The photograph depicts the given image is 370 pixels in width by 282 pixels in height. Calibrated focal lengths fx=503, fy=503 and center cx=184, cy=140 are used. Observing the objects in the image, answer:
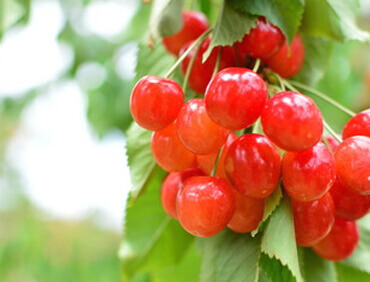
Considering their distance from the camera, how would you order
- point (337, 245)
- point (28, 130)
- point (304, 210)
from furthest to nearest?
point (28, 130)
point (337, 245)
point (304, 210)

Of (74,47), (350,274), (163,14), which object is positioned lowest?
(74,47)

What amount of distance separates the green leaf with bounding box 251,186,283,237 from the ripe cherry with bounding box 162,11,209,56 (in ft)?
1.56

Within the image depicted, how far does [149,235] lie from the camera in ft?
4.61

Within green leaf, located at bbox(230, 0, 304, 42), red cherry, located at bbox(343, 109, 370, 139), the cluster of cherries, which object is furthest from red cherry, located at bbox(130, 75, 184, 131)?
red cherry, located at bbox(343, 109, 370, 139)

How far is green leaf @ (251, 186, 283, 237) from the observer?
0.87 metres

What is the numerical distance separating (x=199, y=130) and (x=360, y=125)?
0.32 meters

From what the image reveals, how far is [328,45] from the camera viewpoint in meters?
1.33

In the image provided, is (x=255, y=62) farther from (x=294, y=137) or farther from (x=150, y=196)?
(x=150, y=196)

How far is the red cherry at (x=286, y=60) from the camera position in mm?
1139

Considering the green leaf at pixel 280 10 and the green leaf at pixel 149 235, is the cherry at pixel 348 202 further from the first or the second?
the green leaf at pixel 149 235

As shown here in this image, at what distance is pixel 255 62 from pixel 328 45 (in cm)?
35

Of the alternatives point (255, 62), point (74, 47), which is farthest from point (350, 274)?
point (74, 47)

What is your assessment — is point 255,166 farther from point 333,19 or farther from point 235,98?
point 333,19

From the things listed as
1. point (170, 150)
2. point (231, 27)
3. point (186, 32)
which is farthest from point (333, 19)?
point (170, 150)
